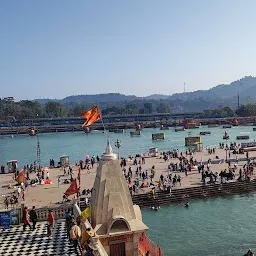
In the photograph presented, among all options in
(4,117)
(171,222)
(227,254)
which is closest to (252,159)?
(171,222)

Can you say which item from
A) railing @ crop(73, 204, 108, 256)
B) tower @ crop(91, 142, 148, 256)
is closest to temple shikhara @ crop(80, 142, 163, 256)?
tower @ crop(91, 142, 148, 256)

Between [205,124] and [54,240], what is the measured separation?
139 meters

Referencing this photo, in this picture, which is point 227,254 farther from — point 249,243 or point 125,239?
point 125,239

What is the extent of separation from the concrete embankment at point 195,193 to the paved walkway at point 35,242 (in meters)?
14.5

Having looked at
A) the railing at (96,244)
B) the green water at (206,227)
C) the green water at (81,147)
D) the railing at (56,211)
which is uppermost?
the railing at (96,244)

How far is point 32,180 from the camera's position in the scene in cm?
3647

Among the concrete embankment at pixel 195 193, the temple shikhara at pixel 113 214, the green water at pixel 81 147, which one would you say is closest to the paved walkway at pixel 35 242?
the temple shikhara at pixel 113 214

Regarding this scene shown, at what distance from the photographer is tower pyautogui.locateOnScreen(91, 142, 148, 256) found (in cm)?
1188

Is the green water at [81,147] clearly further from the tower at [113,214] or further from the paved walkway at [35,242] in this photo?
the tower at [113,214]

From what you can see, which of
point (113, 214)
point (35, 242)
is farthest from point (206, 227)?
point (113, 214)

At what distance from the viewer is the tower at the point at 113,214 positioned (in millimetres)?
11875

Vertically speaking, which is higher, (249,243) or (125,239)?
(125,239)

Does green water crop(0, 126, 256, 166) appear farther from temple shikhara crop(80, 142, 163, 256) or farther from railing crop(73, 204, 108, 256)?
temple shikhara crop(80, 142, 163, 256)

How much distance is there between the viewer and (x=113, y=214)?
11.9 m
